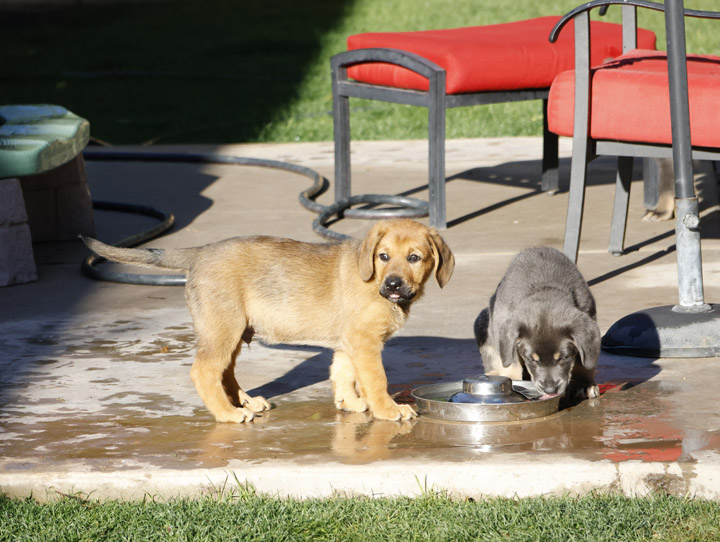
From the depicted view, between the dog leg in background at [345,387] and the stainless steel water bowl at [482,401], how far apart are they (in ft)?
0.80

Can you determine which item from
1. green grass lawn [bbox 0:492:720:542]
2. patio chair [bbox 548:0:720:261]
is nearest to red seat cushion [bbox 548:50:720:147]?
patio chair [bbox 548:0:720:261]

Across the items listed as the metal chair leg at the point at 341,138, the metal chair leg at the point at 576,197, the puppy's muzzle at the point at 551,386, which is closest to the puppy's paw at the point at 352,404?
the puppy's muzzle at the point at 551,386

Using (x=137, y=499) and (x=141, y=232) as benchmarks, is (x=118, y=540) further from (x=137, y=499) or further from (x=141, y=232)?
(x=141, y=232)

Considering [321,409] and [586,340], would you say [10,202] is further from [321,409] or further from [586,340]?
[586,340]

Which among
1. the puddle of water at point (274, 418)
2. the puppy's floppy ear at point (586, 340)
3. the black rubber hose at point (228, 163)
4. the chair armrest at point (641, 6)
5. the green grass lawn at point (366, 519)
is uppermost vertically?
the chair armrest at point (641, 6)

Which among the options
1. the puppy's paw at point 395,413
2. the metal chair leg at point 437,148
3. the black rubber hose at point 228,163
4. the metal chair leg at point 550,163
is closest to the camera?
the puppy's paw at point 395,413

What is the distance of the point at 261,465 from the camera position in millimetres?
3713

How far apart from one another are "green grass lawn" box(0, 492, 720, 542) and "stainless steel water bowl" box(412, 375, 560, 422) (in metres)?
0.61

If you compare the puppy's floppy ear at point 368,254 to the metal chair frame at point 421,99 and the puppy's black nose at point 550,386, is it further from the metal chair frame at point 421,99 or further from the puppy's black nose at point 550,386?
the metal chair frame at point 421,99

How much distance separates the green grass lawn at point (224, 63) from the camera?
45.8ft

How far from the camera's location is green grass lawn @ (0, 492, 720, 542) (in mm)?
3299

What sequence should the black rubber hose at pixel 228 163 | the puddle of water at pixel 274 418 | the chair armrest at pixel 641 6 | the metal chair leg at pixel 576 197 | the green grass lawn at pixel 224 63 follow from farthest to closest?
the green grass lawn at pixel 224 63 < the black rubber hose at pixel 228 163 < the metal chair leg at pixel 576 197 < the chair armrest at pixel 641 6 < the puddle of water at pixel 274 418

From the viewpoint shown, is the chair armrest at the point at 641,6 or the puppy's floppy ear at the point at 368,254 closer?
the puppy's floppy ear at the point at 368,254

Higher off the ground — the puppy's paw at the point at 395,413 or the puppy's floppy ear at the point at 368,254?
the puppy's floppy ear at the point at 368,254
